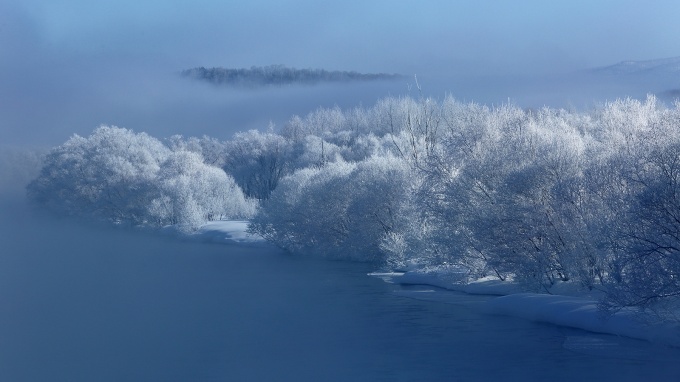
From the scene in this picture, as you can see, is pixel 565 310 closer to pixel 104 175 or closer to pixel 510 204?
pixel 510 204

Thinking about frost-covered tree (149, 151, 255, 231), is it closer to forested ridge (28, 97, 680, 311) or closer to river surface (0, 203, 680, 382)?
forested ridge (28, 97, 680, 311)

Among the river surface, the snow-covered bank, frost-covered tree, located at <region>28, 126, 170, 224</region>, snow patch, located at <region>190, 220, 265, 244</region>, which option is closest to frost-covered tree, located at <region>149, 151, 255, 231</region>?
snow patch, located at <region>190, 220, 265, 244</region>

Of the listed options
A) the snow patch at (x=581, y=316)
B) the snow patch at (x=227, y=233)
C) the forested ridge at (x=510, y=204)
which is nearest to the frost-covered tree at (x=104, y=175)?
the forested ridge at (x=510, y=204)

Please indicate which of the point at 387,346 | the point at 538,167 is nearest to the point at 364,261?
the point at 538,167

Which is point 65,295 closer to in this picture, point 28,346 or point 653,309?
point 28,346

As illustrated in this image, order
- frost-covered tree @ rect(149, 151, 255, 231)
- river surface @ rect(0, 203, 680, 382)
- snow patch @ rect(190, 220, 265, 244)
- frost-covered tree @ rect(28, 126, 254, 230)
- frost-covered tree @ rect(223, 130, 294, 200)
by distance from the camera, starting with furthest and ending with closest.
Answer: frost-covered tree @ rect(223, 130, 294, 200) → frost-covered tree @ rect(28, 126, 254, 230) → frost-covered tree @ rect(149, 151, 255, 231) → snow patch @ rect(190, 220, 265, 244) → river surface @ rect(0, 203, 680, 382)

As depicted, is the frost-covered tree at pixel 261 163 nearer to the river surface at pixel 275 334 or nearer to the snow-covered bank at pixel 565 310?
the river surface at pixel 275 334
